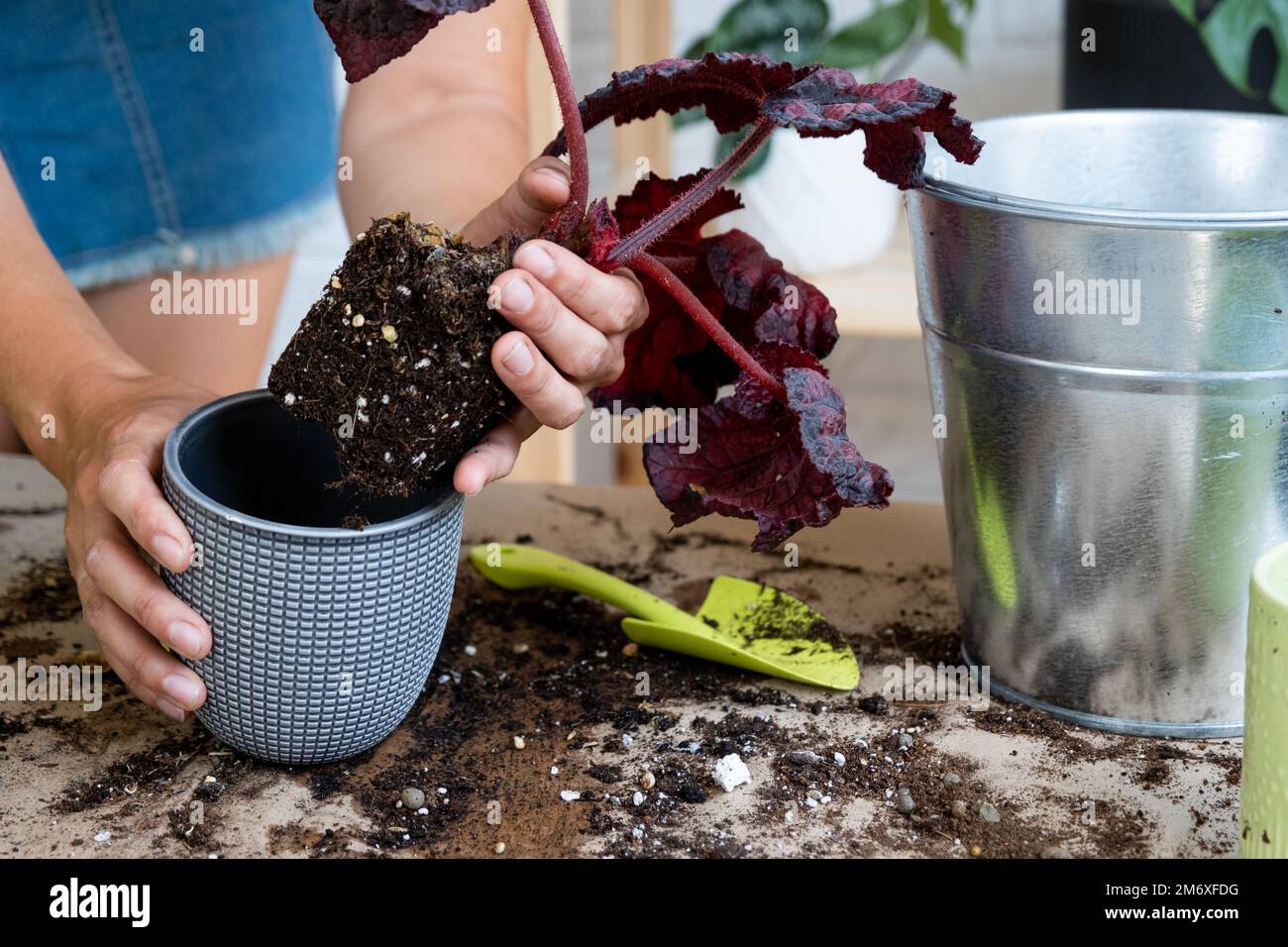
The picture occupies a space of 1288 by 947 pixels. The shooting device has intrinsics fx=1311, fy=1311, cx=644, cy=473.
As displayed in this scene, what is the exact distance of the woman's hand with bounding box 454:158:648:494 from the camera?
0.59 m

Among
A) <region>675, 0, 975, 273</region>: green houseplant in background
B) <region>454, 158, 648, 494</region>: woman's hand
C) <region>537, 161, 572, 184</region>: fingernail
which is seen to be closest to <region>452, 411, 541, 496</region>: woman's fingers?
<region>454, 158, 648, 494</region>: woman's hand

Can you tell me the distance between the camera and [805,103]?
58cm

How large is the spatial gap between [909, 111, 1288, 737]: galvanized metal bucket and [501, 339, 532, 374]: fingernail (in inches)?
8.7

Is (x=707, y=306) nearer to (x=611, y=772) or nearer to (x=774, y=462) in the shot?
(x=774, y=462)

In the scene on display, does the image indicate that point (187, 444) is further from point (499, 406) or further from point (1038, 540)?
point (1038, 540)

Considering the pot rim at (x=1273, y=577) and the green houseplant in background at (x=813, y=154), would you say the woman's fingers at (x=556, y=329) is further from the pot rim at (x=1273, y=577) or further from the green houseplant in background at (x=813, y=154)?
the green houseplant in background at (x=813, y=154)

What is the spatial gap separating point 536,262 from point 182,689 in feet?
0.86

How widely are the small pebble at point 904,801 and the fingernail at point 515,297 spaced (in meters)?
0.29

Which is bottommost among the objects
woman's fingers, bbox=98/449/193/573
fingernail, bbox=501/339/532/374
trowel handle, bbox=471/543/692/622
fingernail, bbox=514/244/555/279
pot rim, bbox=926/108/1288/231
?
trowel handle, bbox=471/543/692/622

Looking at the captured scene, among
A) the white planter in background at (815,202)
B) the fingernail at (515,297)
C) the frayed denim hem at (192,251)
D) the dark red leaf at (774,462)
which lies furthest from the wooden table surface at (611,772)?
the white planter in background at (815,202)

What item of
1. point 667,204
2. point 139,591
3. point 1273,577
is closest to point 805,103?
A: point 667,204

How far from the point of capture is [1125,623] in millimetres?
682

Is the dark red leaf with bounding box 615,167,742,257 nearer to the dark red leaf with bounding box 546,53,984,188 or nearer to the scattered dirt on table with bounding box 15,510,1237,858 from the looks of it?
the dark red leaf with bounding box 546,53,984,188
